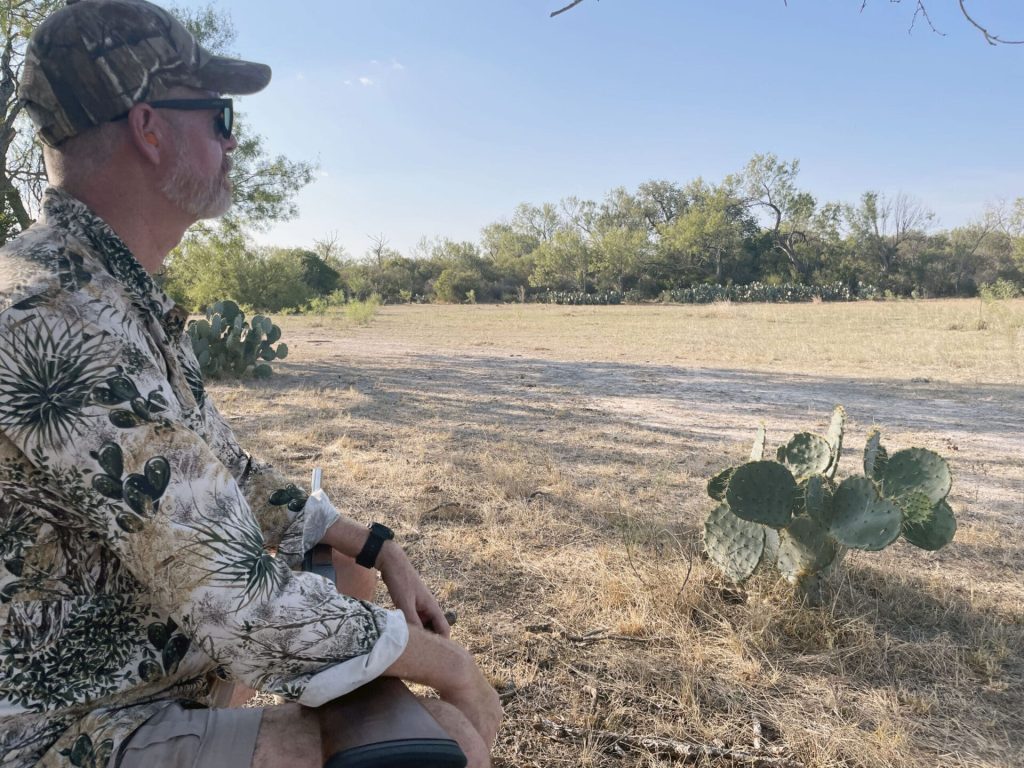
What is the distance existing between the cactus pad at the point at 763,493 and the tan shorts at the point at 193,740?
200 cm

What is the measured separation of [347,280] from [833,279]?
2973 centimetres

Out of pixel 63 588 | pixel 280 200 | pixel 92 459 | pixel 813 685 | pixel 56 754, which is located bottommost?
pixel 813 685

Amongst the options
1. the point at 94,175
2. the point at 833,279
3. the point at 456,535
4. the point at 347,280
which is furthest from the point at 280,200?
the point at 833,279

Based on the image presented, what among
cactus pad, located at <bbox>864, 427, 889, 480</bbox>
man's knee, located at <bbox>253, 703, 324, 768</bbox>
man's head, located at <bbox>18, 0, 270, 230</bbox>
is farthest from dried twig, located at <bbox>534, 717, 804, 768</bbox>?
man's head, located at <bbox>18, 0, 270, 230</bbox>

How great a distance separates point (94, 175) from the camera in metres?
1.12

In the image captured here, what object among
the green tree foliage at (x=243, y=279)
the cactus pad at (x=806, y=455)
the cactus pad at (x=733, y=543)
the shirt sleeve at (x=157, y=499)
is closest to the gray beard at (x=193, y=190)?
the shirt sleeve at (x=157, y=499)

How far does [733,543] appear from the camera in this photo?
269cm

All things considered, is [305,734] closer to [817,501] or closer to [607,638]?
[607,638]

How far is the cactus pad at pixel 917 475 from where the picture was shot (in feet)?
8.46

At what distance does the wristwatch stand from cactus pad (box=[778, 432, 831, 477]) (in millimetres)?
1901

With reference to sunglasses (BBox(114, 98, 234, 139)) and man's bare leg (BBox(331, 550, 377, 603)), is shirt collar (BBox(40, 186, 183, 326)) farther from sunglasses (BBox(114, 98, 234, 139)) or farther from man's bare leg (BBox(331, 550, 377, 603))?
man's bare leg (BBox(331, 550, 377, 603))

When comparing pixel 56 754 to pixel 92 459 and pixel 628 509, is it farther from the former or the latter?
pixel 628 509

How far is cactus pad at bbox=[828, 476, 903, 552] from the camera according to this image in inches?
93.7

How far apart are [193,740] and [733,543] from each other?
2.19m
